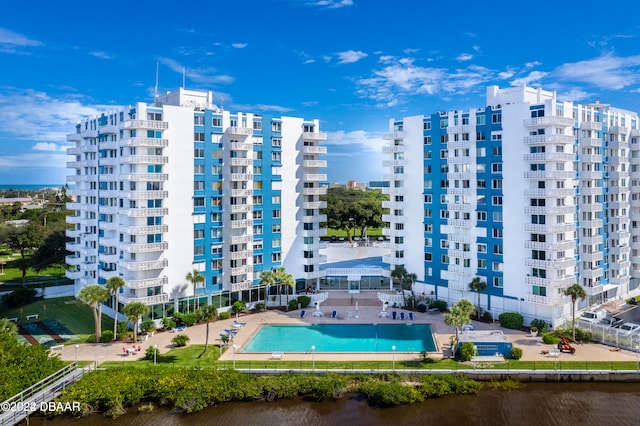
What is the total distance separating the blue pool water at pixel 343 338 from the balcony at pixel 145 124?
1049 inches

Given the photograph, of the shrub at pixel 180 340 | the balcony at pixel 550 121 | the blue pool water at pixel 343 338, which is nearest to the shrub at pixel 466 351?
the blue pool water at pixel 343 338

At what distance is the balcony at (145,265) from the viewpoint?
56.7m

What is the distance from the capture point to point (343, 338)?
55.7 m

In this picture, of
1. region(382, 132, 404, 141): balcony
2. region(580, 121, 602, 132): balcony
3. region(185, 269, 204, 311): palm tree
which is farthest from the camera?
region(382, 132, 404, 141): balcony

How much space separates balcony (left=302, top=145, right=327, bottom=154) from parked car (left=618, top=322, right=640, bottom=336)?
43239 mm

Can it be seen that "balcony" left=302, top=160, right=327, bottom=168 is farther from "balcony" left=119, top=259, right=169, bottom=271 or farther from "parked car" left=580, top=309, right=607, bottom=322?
"parked car" left=580, top=309, right=607, bottom=322

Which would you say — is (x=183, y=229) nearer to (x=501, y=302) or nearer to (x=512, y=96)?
(x=501, y=302)

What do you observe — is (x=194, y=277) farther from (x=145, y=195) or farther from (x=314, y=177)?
(x=314, y=177)

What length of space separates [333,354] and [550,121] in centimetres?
3521

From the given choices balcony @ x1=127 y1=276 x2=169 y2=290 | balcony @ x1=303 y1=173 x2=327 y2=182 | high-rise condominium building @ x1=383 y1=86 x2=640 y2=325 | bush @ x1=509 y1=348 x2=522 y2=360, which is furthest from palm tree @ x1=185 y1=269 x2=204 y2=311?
bush @ x1=509 y1=348 x2=522 y2=360

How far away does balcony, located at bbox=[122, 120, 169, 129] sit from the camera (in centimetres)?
5675

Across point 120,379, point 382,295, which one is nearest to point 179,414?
point 120,379

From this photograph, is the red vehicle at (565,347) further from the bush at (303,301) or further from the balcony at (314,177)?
the balcony at (314,177)

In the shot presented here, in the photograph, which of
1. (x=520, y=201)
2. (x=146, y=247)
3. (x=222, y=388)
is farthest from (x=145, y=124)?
(x=520, y=201)
